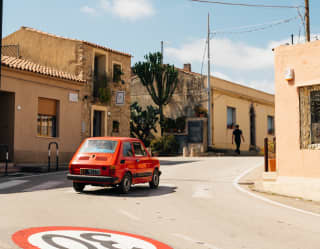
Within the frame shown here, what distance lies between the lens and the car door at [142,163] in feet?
40.6

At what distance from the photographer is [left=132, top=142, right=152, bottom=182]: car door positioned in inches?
487

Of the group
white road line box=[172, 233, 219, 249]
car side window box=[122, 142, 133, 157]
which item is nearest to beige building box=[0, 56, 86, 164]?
car side window box=[122, 142, 133, 157]

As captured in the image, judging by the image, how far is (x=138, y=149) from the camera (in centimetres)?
1267

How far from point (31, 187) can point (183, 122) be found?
23749 mm

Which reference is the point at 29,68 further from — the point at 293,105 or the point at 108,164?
the point at 293,105

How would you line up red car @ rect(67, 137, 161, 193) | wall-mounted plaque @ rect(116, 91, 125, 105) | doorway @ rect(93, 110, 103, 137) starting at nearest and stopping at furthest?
red car @ rect(67, 137, 161, 193)
doorway @ rect(93, 110, 103, 137)
wall-mounted plaque @ rect(116, 91, 125, 105)

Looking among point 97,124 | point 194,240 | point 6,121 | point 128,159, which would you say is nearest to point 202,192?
point 128,159

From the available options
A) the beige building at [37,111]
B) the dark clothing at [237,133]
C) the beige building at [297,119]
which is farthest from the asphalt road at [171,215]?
the dark clothing at [237,133]

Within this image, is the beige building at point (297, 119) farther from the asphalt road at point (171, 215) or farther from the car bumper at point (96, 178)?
the car bumper at point (96, 178)

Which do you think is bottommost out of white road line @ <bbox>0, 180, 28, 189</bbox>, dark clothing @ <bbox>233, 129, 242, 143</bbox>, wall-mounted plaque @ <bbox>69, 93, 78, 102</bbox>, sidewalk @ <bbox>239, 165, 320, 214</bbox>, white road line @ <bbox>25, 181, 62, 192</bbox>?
sidewalk @ <bbox>239, 165, 320, 214</bbox>

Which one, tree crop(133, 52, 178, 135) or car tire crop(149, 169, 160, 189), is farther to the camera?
tree crop(133, 52, 178, 135)

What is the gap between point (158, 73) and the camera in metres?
35.0

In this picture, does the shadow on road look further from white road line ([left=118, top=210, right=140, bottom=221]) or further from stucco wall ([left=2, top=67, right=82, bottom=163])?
stucco wall ([left=2, top=67, right=82, bottom=163])

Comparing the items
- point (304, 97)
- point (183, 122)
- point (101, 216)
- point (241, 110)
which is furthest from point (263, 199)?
point (241, 110)
